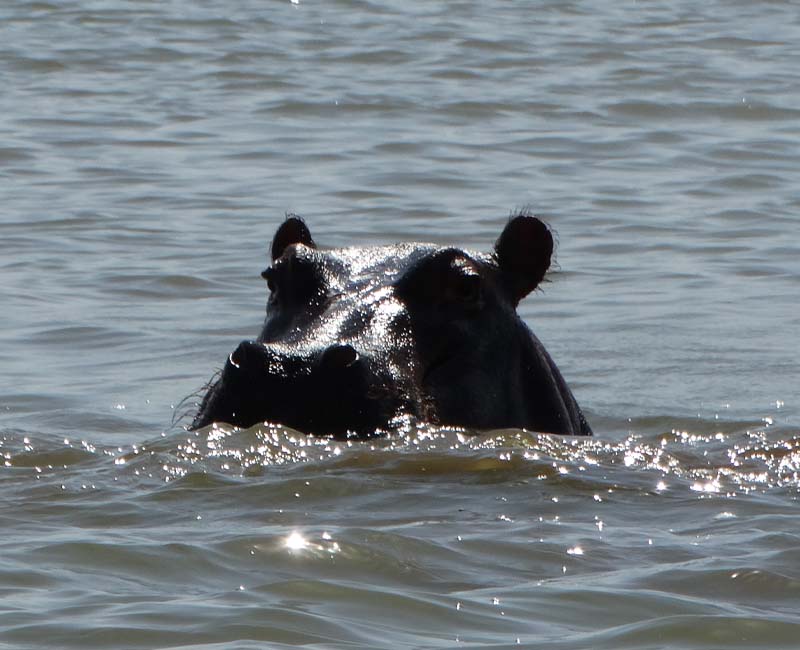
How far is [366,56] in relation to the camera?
82.4 feet

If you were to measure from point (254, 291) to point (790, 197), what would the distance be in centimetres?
558

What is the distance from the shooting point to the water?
222 inches

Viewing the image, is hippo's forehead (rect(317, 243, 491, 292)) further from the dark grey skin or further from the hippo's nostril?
the hippo's nostril

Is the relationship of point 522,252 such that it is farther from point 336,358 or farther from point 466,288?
point 336,358

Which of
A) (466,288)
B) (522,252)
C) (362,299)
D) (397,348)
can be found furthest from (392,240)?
(397,348)

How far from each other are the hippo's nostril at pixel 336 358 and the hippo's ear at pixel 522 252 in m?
1.61

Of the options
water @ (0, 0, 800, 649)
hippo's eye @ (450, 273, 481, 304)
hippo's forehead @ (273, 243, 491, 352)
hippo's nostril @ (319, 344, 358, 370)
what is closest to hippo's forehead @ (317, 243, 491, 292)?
hippo's forehead @ (273, 243, 491, 352)

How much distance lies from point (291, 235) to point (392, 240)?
6051 millimetres

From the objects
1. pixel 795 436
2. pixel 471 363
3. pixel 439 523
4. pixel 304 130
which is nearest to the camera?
pixel 439 523

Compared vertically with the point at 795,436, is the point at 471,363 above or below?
above

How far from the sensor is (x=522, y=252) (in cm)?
849

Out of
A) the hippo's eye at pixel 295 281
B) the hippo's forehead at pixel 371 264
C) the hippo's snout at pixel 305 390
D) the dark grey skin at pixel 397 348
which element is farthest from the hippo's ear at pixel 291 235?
the hippo's snout at pixel 305 390

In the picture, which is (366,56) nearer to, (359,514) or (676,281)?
(676,281)

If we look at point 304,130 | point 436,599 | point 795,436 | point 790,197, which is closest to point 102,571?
point 436,599
